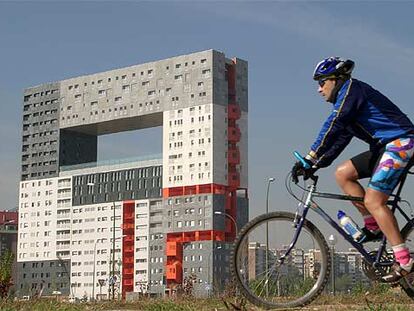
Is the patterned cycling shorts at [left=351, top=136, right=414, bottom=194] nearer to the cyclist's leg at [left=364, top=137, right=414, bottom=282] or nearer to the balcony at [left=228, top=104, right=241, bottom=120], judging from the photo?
the cyclist's leg at [left=364, top=137, right=414, bottom=282]

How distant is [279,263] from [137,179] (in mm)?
120686

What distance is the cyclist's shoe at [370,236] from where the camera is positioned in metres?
7.14

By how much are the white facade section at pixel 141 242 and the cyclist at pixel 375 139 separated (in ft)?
381

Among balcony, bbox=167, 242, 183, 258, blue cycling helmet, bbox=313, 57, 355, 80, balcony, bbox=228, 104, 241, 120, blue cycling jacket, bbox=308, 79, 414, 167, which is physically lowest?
blue cycling jacket, bbox=308, 79, 414, 167

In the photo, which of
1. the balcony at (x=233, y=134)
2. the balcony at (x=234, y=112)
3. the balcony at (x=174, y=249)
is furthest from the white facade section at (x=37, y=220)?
the balcony at (x=234, y=112)

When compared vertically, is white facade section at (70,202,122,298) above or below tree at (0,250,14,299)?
above

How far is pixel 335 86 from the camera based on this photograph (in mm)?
7113

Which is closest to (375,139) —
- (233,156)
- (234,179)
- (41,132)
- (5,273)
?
(5,273)

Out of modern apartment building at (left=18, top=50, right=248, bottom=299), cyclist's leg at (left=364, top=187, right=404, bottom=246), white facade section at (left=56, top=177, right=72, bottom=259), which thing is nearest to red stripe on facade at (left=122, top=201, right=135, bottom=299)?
modern apartment building at (left=18, top=50, right=248, bottom=299)

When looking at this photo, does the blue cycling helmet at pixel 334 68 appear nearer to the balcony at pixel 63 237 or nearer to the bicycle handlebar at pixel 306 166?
the bicycle handlebar at pixel 306 166

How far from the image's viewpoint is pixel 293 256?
771 centimetres

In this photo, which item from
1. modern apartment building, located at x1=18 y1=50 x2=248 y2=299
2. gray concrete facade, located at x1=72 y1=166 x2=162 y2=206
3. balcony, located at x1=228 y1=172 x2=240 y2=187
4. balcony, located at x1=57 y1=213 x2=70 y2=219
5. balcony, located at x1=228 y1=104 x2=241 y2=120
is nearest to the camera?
modern apartment building, located at x1=18 y1=50 x2=248 y2=299

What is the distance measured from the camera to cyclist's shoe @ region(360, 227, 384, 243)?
7.14 m

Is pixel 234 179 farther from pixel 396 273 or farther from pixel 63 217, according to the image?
pixel 396 273
